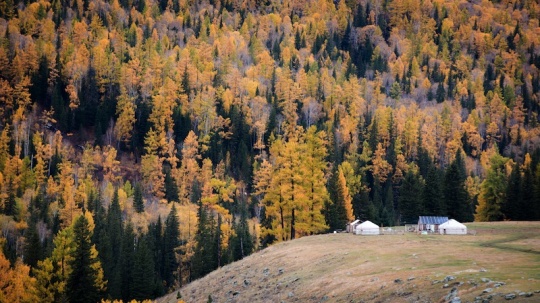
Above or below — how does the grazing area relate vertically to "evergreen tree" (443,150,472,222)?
below

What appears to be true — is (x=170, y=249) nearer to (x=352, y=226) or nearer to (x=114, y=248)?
(x=114, y=248)

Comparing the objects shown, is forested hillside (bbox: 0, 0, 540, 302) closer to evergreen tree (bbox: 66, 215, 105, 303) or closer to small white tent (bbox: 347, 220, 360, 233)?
evergreen tree (bbox: 66, 215, 105, 303)

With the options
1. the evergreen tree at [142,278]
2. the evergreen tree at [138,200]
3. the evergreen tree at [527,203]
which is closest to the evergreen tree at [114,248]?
the evergreen tree at [142,278]

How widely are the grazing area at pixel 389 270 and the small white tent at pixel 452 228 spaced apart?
5.77 ft

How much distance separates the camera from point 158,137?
161m

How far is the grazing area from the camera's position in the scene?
138 feet

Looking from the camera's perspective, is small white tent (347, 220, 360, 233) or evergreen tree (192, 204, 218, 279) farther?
evergreen tree (192, 204, 218, 279)

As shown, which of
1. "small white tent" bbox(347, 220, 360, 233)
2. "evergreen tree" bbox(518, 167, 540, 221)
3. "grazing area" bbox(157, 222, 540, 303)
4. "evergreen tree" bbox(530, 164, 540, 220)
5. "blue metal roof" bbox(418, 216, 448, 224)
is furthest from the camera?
"evergreen tree" bbox(518, 167, 540, 221)

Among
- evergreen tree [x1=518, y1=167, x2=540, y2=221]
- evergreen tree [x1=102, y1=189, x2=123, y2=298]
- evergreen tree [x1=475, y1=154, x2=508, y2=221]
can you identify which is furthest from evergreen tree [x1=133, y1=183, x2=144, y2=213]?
evergreen tree [x1=518, y1=167, x2=540, y2=221]

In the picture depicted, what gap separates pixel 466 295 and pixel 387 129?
145 meters

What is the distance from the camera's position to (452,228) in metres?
75.2

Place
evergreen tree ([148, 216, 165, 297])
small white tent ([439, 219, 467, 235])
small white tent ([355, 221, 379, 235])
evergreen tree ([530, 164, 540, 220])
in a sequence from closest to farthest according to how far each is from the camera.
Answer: small white tent ([439, 219, 467, 235]) < small white tent ([355, 221, 379, 235]) < evergreen tree ([530, 164, 540, 220]) < evergreen tree ([148, 216, 165, 297])

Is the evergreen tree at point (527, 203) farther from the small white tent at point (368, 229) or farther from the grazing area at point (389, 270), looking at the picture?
the small white tent at point (368, 229)

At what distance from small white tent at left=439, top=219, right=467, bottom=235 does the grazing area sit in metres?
1.76
